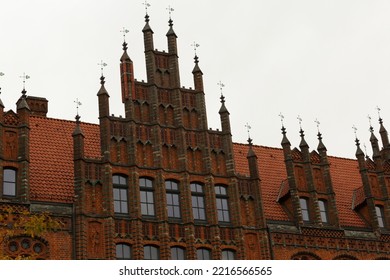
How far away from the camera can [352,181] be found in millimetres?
40406

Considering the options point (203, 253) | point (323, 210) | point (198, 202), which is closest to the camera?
point (203, 253)

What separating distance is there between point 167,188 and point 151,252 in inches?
113

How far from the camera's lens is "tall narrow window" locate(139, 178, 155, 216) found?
30.7 m

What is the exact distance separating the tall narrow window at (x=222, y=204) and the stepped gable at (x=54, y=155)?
511 cm

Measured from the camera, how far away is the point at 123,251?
2930 cm

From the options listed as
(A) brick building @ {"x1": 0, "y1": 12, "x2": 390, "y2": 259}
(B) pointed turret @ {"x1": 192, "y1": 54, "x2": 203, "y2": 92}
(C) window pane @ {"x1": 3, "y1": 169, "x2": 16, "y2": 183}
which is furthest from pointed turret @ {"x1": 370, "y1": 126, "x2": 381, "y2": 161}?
(C) window pane @ {"x1": 3, "y1": 169, "x2": 16, "y2": 183}

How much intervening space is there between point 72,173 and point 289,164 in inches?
374

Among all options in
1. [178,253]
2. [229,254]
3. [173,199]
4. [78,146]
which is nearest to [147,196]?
[173,199]

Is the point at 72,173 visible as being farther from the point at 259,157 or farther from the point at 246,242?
the point at 259,157

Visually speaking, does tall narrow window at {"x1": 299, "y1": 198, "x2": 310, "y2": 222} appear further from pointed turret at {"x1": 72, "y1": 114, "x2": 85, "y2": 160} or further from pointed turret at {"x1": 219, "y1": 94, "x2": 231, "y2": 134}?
pointed turret at {"x1": 72, "y1": 114, "x2": 85, "y2": 160}

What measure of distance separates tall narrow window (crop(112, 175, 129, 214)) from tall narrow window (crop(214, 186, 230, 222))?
3.93m

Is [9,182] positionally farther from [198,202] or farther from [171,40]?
[171,40]

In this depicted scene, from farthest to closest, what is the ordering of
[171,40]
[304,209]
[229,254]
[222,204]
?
1. [304,209]
2. [171,40]
3. [222,204]
4. [229,254]
